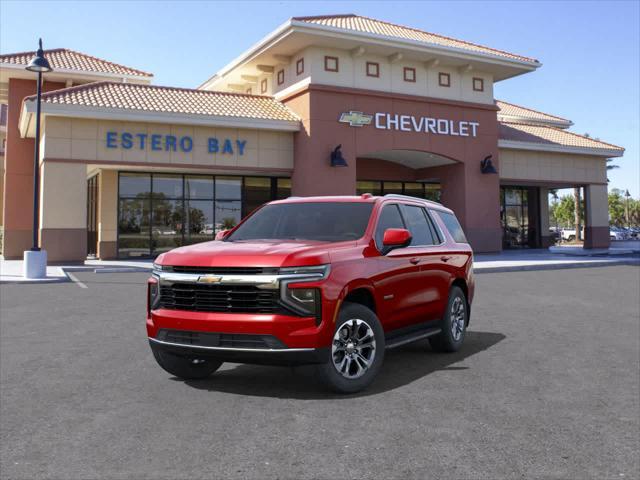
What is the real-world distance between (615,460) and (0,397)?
515 centimetres

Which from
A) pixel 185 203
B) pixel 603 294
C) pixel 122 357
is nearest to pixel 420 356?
pixel 122 357

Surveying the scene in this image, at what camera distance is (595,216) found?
3534cm

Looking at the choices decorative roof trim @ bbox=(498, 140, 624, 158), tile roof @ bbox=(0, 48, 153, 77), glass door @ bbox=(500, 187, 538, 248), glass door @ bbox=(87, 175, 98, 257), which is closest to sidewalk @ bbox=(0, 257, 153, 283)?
glass door @ bbox=(87, 175, 98, 257)

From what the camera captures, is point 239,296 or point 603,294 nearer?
point 239,296

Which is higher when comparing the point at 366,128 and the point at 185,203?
the point at 366,128

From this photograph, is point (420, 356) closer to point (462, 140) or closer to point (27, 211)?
point (462, 140)

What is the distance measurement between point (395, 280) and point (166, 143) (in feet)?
65.3

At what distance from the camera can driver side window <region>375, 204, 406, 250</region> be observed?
245 inches

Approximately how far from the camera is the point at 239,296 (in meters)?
5.13

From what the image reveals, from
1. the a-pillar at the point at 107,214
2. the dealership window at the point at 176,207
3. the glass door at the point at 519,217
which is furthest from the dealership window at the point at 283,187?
the glass door at the point at 519,217

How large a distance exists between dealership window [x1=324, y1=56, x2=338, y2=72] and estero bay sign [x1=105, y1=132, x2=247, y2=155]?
16.0 ft

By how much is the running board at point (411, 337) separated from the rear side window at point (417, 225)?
1014 millimetres

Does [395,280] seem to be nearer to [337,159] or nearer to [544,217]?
[337,159]

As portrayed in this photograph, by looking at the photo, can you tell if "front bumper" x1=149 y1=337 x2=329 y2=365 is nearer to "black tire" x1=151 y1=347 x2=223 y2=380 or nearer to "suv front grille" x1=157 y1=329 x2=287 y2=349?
"suv front grille" x1=157 y1=329 x2=287 y2=349
